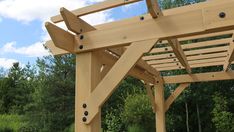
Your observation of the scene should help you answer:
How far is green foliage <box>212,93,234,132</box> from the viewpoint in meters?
7.76

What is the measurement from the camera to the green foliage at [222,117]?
306 inches

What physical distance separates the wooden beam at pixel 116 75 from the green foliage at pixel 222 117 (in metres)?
6.24

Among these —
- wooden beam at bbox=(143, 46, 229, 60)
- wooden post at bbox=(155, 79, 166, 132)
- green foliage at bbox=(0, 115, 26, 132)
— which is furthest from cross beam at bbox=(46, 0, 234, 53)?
green foliage at bbox=(0, 115, 26, 132)

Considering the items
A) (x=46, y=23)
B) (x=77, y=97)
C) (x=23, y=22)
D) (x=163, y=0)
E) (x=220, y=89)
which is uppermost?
(x=23, y=22)

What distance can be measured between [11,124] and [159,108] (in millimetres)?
7523

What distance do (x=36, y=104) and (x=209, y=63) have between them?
769cm

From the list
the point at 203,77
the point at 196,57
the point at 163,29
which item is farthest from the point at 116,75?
the point at 203,77

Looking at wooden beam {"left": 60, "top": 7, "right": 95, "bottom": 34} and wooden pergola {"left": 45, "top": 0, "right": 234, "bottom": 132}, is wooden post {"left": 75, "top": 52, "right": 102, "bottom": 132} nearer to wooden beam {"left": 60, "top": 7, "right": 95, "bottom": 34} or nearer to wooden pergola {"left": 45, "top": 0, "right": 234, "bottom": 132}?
wooden pergola {"left": 45, "top": 0, "right": 234, "bottom": 132}

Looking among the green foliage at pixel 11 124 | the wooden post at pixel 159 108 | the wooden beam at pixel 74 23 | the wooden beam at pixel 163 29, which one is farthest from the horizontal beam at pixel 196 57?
the green foliage at pixel 11 124

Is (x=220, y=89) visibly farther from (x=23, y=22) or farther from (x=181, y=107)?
(x=23, y=22)

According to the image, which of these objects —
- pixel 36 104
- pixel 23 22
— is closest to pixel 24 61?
pixel 23 22

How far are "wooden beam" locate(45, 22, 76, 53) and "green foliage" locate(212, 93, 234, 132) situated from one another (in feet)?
20.5

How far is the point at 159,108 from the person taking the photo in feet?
16.4

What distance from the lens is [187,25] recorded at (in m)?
2.12
